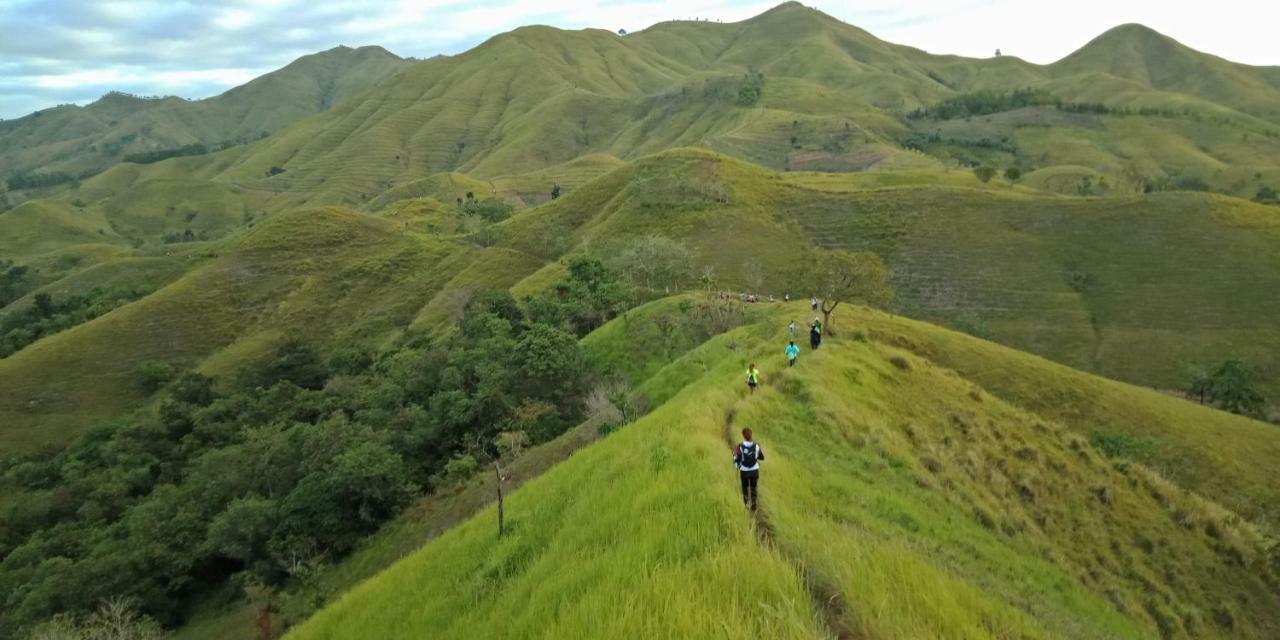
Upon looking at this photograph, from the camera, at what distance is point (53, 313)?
10194cm

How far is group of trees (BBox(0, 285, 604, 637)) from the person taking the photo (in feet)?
116

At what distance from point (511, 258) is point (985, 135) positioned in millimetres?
160501

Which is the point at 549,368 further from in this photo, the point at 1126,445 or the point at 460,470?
the point at 1126,445

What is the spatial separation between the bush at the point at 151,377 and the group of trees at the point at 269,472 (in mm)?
15401

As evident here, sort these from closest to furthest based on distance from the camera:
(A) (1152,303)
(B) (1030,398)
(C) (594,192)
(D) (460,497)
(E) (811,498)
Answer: (E) (811,498), (D) (460,497), (B) (1030,398), (A) (1152,303), (C) (594,192)

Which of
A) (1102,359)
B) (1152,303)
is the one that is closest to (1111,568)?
(1102,359)

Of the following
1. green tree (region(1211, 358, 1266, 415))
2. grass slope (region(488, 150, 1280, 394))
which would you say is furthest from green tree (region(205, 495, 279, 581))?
green tree (region(1211, 358, 1266, 415))

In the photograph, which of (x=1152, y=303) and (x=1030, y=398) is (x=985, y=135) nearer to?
(x=1152, y=303)

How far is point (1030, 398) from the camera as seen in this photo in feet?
125

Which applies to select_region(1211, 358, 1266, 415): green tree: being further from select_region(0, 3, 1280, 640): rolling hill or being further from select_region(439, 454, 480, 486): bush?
select_region(439, 454, 480, 486): bush

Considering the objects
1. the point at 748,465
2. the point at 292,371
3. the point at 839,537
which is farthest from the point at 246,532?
the point at 292,371

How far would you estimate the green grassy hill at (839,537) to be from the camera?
5.91 metres

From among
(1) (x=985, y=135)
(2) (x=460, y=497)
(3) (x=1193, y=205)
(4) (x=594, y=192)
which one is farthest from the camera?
(1) (x=985, y=135)

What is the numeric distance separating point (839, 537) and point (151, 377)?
9395cm
